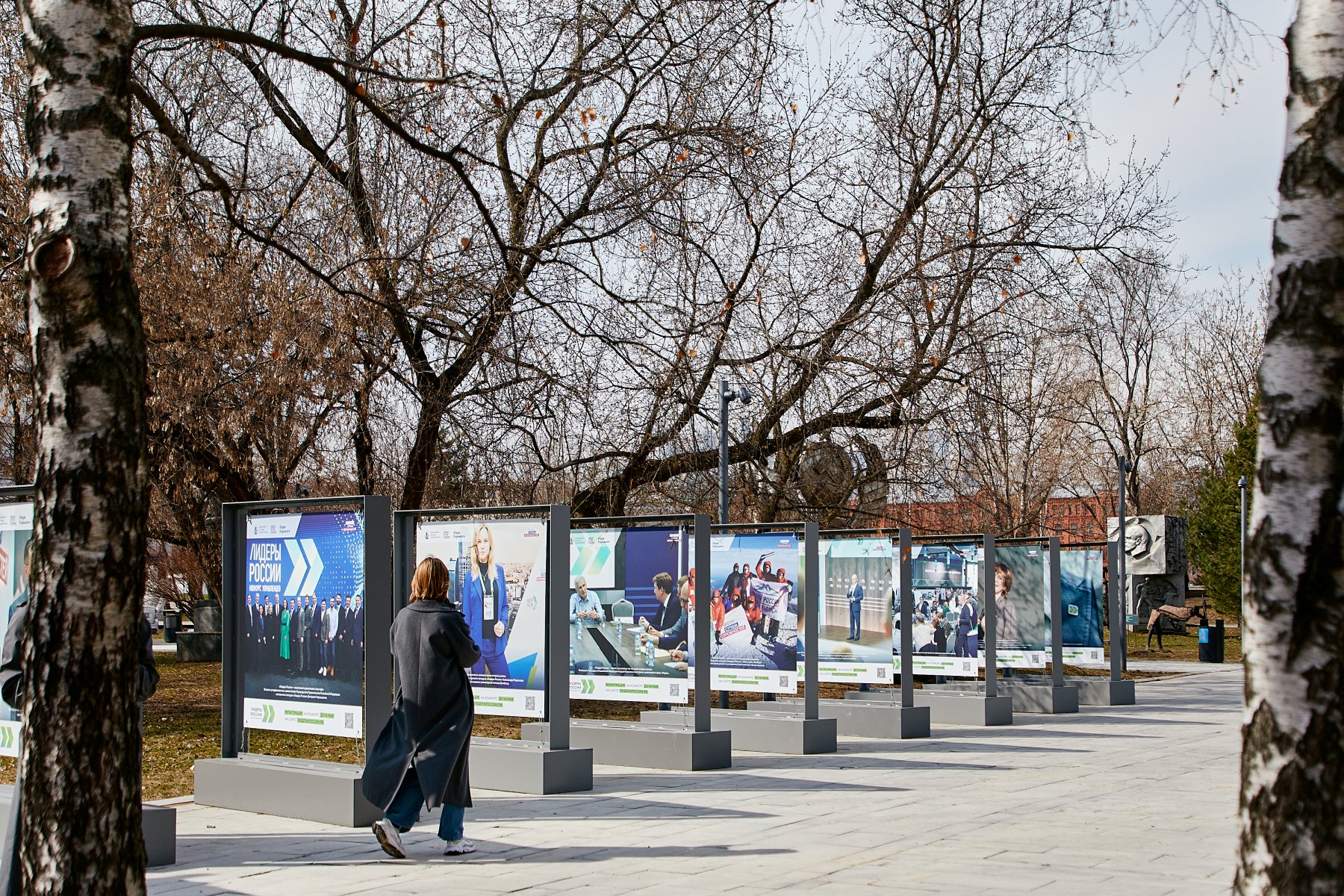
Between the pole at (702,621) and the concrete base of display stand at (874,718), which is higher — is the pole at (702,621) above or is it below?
above

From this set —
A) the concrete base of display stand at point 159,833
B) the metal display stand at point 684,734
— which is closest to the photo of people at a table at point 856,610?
the metal display stand at point 684,734

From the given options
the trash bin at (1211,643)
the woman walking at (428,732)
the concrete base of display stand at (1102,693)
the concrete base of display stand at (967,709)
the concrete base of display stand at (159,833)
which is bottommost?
the trash bin at (1211,643)

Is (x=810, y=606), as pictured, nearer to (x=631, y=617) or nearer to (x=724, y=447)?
(x=631, y=617)

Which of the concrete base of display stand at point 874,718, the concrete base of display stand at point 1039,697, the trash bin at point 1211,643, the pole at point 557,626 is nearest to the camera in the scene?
the pole at point 557,626

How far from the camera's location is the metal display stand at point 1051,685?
20031 millimetres

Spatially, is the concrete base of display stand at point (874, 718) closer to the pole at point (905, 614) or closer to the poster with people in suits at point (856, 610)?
the pole at point (905, 614)

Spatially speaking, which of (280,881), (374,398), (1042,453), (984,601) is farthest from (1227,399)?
(280,881)

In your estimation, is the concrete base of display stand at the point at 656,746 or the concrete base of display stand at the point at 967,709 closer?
the concrete base of display stand at the point at 656,746

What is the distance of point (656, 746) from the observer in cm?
1327

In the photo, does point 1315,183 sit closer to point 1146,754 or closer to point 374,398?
point 1146,754

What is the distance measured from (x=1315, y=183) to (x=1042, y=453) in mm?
39594

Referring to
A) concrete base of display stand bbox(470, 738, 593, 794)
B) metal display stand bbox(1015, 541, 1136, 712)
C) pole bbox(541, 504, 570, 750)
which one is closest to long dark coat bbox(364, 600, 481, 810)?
pole bbox(541, 504, 570, 750)

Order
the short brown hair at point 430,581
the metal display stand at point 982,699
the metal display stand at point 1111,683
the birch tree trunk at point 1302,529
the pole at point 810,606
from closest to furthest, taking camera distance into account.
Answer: the birch tree trunk at point 1302,529 → the short brown hair at point 430,581 → the pole at point 810,606 → the metal display stand at point 982,699 → the metal display stand at point 1111,683

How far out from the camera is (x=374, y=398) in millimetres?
15914
